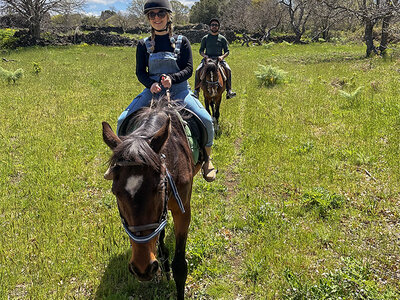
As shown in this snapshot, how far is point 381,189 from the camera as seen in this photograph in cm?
571

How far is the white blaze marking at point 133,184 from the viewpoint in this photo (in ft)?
6.95

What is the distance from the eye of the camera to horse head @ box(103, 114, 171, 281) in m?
2.13

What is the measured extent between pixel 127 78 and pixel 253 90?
890 cm

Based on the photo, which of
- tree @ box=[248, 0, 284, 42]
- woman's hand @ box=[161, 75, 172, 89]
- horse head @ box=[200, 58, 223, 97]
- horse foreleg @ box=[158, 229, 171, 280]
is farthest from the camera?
tree @ box=[248, 0, 284, 42]

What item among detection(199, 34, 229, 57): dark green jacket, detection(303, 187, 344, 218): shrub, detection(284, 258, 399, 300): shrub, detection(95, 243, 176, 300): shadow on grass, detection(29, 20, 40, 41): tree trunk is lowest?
detection(95, 243, 176, 300): shadow on grass

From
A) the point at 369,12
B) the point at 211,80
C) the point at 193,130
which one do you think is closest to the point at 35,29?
the point at 211,80

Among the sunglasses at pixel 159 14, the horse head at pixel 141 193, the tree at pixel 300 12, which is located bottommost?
the horse head at pixel 141 193

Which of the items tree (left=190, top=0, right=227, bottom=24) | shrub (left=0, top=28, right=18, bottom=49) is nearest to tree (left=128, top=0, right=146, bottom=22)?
tree (left=190, top=0, right=227, bottom=24)

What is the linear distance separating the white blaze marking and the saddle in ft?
4.52

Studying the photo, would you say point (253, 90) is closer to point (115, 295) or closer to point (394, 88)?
point (394, 88)

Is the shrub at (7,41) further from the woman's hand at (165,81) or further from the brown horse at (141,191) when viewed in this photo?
the brown horse at (141,191)

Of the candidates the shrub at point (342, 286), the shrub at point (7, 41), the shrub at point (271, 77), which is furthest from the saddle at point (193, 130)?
the shrub at point (7, 41)

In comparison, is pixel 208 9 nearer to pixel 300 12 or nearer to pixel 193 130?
pixel 300 12

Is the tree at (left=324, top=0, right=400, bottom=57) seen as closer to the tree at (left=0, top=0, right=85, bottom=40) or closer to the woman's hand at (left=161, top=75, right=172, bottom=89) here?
the woman's hand at (left=161, top=75, right=172, bottom=89)
